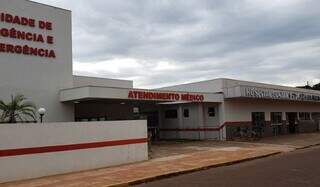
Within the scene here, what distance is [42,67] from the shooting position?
2528 centimetres

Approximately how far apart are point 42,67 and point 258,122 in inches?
790

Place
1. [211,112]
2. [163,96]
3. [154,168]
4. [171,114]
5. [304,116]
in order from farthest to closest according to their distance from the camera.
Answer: [304,116] → [171,114] → [211,112] → [163,96] → [154,168]

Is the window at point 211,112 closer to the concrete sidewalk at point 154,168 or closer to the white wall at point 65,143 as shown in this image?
the concrete sidewalk at point 154,168

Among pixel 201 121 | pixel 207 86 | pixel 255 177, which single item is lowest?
pixel 255 177

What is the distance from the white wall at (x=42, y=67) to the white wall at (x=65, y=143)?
22.4 feet

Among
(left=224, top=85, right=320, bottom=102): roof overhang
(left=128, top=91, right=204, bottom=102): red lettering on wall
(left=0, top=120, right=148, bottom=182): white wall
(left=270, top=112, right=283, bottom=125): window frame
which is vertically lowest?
(left=0, top=120, right=148, bottom=182): white wall

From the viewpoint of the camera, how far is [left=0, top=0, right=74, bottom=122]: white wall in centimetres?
2377

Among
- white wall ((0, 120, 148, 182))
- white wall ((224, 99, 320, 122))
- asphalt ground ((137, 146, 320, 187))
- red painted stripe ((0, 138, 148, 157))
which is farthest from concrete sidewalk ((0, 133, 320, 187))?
white wall ((224, 99, 320, 122))

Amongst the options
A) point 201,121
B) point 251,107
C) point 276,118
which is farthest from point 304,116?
point 201,121

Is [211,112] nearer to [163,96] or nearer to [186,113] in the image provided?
[186,113]

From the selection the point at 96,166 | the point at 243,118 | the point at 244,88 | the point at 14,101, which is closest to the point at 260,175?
the point at 96,166

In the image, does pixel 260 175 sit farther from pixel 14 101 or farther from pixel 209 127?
pixel 209 127

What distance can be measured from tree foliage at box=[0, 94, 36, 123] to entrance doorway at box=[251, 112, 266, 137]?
1956 centimetres

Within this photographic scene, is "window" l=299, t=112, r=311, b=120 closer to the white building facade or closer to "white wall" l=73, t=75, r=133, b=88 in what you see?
the white building facade
